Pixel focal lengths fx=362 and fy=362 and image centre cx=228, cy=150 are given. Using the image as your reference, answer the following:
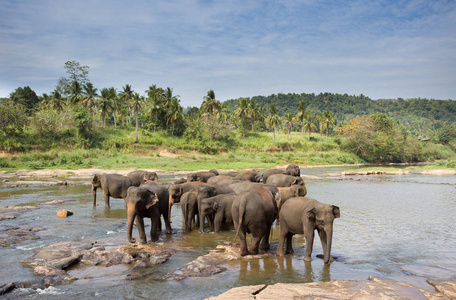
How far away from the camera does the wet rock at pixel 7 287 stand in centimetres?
740

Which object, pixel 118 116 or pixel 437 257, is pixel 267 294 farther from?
pixel 118 116

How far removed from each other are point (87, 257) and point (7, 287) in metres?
2.31

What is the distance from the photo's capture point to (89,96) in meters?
71.2

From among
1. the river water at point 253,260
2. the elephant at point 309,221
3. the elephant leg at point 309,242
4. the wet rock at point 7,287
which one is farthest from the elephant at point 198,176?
the wet rock at point 7,287

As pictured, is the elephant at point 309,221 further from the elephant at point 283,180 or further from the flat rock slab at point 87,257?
the elephant at point 283,180

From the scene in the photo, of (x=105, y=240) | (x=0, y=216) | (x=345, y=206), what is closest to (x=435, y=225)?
(x=345, y=206)

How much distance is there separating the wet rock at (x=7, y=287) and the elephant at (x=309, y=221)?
21.0 feet

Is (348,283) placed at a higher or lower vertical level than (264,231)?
lower

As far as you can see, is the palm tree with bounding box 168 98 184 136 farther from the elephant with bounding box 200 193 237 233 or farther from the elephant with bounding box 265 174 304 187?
the elephant with bounding box 200 193 237 233

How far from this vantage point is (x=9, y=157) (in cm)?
4631

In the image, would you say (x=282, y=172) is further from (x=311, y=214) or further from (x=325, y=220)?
(x=325, y=220)

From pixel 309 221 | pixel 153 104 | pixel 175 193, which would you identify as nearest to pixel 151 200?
pixel 175 193

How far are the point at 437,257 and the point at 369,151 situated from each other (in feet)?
232

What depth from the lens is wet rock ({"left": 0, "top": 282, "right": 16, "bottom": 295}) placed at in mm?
7395
